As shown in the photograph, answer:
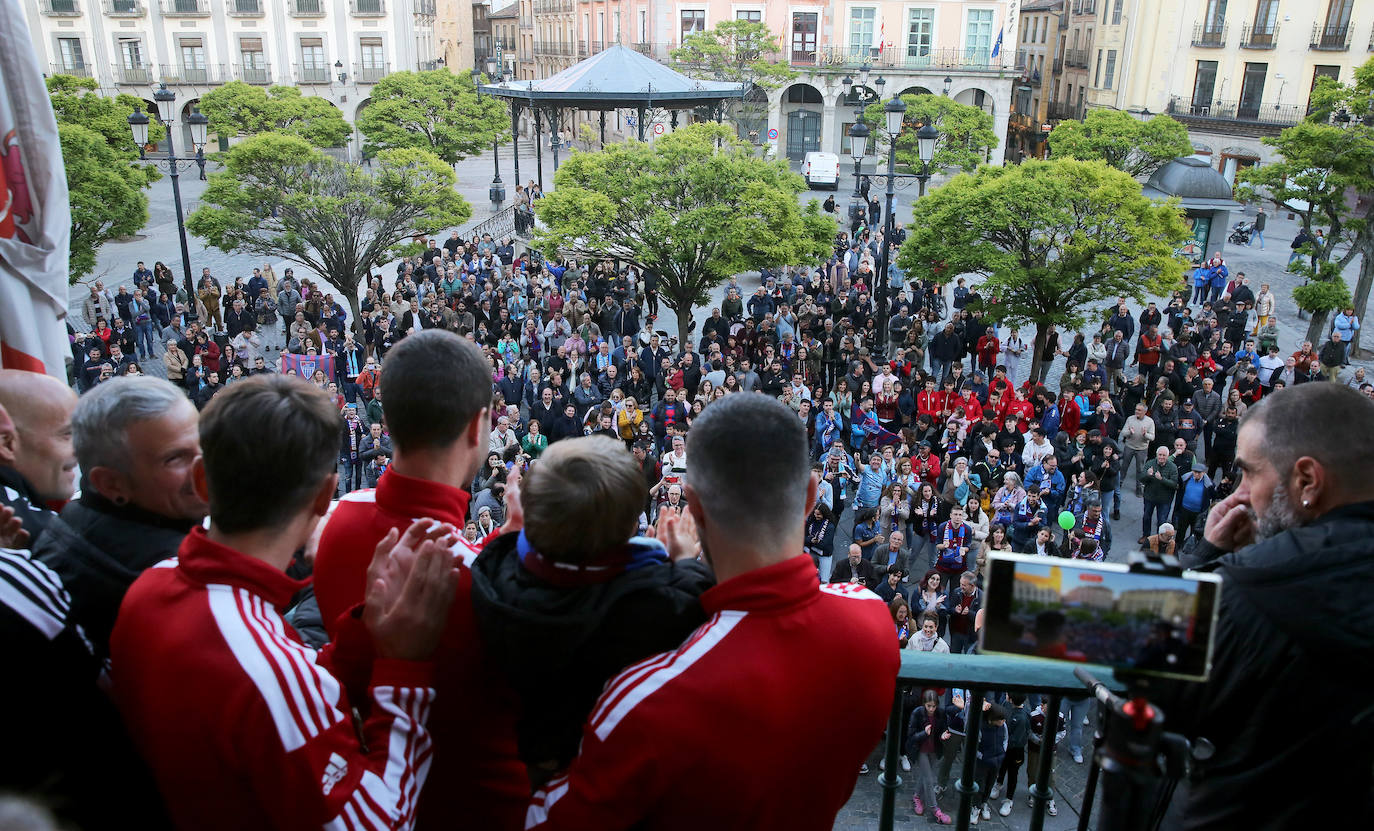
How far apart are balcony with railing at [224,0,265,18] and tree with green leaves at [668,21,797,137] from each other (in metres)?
20.3

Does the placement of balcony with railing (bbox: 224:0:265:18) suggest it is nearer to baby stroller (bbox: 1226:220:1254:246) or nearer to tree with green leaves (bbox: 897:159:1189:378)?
tree with green leaves (bbox: 897:159:1189:378)

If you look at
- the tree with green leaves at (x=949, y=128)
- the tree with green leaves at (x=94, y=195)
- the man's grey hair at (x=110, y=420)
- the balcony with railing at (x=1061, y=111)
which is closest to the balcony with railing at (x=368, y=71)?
the tree with green leaves at (x=949, y=128)

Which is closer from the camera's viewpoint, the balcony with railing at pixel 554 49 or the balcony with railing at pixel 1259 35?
the balcony with railing at pixel 1259 35

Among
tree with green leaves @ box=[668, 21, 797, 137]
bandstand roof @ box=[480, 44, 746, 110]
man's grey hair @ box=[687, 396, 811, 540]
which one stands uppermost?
tree with green leaves @ box=[668, 21, 797, 137]

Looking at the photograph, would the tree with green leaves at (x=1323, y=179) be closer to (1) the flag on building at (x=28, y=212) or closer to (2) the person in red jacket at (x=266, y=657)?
(1) the flag on building at (x=28, y=212)

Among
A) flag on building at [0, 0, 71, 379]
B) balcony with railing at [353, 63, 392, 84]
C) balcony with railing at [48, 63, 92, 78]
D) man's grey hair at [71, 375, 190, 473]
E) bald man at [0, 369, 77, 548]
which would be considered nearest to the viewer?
man's grey hair at [71, 375, 190, 473]

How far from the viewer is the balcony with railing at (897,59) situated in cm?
4647

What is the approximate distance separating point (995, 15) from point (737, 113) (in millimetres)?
12438

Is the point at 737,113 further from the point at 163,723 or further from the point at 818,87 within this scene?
the point at 163,723

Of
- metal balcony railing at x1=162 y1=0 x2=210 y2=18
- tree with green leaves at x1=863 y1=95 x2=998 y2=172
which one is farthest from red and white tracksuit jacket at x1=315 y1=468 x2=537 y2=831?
metal balcony railing at x1=162 y1=0 x2=210 y2=18

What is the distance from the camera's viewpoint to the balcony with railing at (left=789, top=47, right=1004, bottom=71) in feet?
152

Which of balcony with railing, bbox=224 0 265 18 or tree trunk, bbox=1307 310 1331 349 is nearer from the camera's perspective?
tree trunk, bbox=1307 310 1331 349

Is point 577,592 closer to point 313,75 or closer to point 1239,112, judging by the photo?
point 1239,112

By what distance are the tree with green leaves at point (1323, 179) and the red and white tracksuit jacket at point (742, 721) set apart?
846 inches
